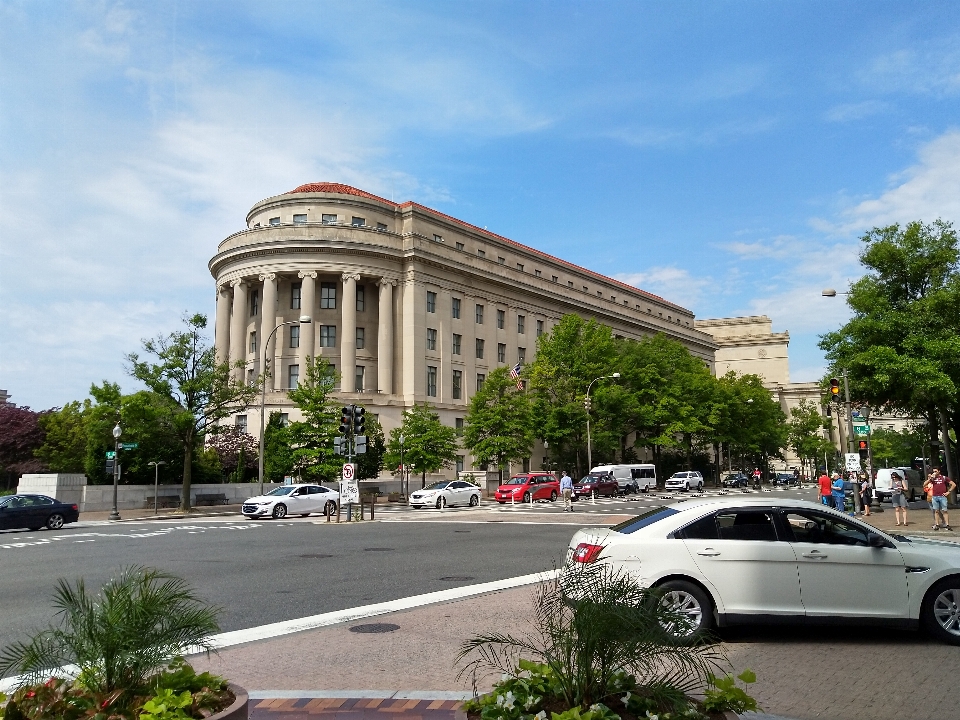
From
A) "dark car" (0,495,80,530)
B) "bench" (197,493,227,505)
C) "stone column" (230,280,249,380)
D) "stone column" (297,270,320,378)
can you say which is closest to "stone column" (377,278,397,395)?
"stone column" (297,270,320,378)

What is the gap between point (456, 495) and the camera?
4169cm

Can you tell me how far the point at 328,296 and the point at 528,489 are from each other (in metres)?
26.8

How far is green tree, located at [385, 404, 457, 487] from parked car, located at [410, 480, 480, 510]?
838cm

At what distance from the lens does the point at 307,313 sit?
Answer: 5950cm

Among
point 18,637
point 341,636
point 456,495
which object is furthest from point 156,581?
point 456,495

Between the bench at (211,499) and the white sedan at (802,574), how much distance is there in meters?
41.1

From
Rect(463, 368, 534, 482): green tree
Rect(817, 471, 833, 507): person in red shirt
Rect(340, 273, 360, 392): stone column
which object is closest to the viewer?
Rect(817, 471, 833, 507): person in red shirt

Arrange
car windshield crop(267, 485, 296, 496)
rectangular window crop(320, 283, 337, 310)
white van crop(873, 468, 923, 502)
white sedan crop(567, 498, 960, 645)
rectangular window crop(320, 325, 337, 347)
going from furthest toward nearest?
1. rectangular window crop(320, 283, 337, 310)
2. rectangular window crop(320, 325, 337, 347)
3. white van crop(873, 468, 923, 502)
4. car windshield crop(267, 485, 296, 496)
5. white sedan crop(567, 498, 960, 645)

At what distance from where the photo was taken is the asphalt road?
10914mm

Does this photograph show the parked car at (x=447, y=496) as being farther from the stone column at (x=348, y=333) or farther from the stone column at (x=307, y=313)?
the stone column at (x=307, y=313)

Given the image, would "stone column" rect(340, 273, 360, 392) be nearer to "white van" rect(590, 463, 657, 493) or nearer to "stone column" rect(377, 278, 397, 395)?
"stone column" rect(377, 278, 397, 395)

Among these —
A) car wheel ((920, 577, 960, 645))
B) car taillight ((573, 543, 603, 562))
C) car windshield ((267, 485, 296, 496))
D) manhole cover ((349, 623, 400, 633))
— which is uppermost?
car taillight ((573, 543, 603, 562))

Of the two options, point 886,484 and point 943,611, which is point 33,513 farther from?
point 886,484

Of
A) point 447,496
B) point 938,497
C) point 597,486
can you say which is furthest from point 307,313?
point 938,497
